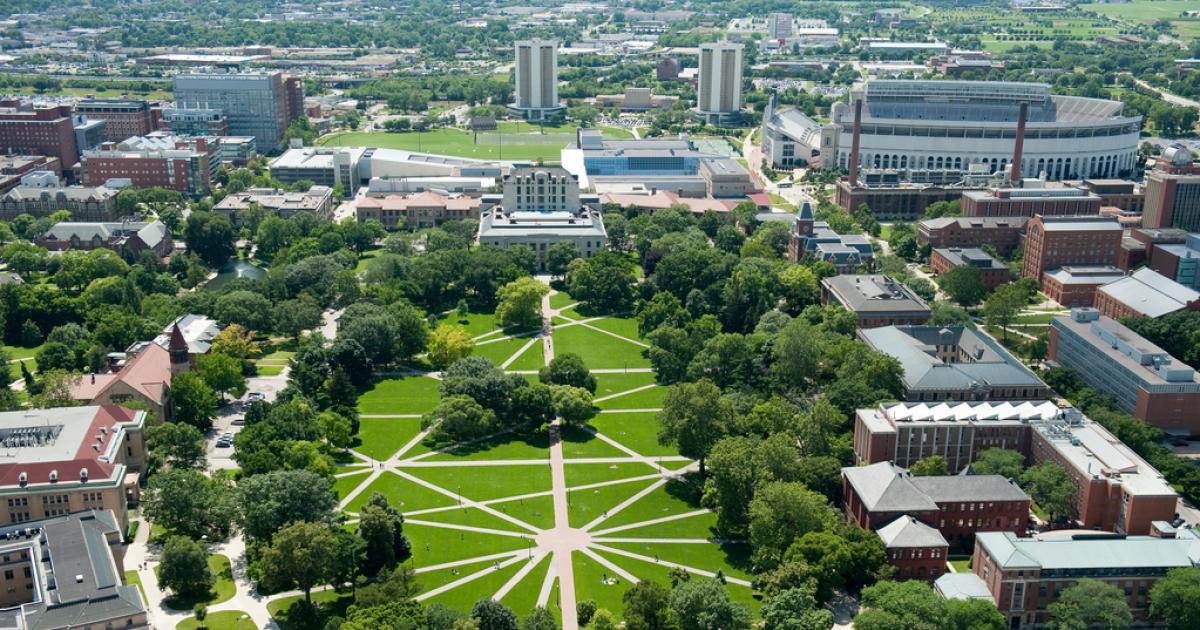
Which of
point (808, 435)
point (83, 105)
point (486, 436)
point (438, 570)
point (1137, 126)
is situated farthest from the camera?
point (83, 105)

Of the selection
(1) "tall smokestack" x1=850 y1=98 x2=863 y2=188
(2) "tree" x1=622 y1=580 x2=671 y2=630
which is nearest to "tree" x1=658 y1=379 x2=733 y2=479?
(2) "tree" x1=622 y1=580 x2=671 y2=630

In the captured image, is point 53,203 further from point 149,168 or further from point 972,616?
point 972,616

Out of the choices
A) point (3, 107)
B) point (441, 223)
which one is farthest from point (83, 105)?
point (441, 223)

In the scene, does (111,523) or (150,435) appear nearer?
(111,523)

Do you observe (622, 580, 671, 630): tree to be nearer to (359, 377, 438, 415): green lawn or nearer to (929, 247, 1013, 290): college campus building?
(359, 377, 438, 415): green lawn

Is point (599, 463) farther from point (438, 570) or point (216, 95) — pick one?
point (216, 95)

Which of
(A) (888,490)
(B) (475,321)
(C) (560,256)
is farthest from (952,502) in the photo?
(C) (560,256)

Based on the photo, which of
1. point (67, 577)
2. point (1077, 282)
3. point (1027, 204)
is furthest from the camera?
point (1027, 204)
